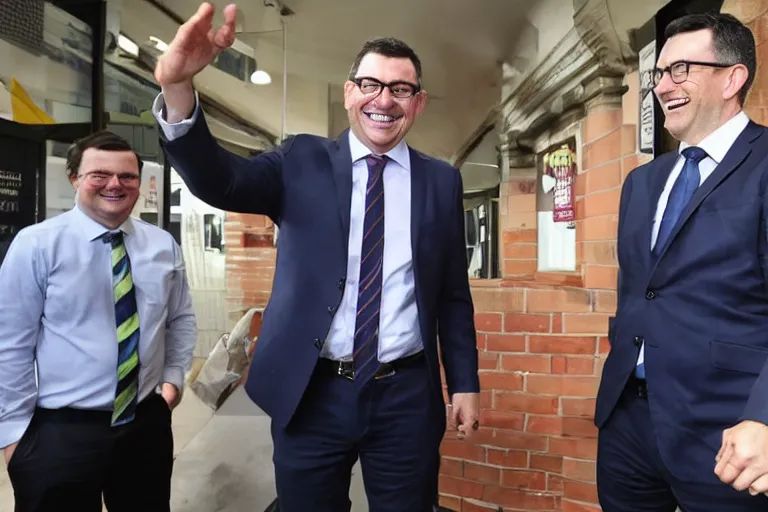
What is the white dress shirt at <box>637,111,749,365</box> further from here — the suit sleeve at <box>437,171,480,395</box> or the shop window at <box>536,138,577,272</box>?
the shop window at <box>536,138,577,272</box>

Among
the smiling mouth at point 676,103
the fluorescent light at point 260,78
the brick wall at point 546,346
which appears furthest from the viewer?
the fluorescent light at point 260,78

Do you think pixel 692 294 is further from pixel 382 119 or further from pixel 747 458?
pixel 382 119

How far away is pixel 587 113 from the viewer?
2037 millimetres

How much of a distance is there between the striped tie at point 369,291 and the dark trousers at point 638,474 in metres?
0.63

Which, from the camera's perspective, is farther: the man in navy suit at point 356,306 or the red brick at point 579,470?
the red brick at point 579,470

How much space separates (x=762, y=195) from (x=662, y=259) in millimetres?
231

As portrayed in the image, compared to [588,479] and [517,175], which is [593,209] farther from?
[588,479]

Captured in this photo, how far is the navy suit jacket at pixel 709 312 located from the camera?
44.2 inches

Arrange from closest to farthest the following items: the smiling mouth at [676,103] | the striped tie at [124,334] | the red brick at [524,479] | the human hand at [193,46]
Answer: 1. the human hand at [193,46]
2. the smiling mouth at [676,103]
3. the striped tie at [124,334]
4. the red brick at [524,479]

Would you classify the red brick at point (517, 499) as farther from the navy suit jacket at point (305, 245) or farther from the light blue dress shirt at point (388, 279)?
A: the light blue dress shirt at point (388, 279)

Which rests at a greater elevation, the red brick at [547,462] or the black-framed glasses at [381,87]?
the black-framed glasses at [381,87]

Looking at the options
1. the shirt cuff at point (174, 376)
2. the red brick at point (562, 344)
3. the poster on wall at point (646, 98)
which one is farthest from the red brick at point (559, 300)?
the shirt cuff at point (174, 376)

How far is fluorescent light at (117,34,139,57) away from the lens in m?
2.67

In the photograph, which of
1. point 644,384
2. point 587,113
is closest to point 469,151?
point 587,113
